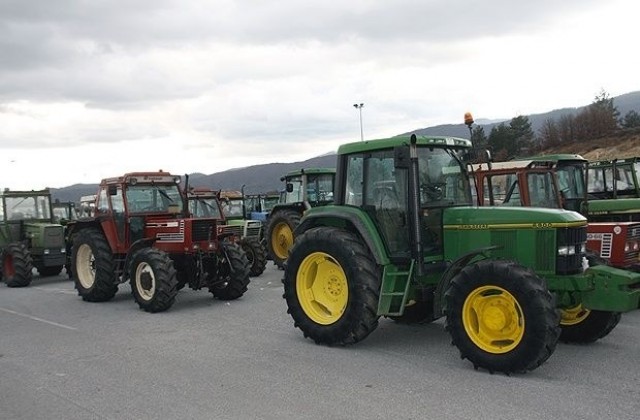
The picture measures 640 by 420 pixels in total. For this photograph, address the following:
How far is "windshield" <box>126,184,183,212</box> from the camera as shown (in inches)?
429

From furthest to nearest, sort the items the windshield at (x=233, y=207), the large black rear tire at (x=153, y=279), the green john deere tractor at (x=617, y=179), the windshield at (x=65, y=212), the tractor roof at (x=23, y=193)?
the windshield at (x=65, y=212), the windshield at (x=233, y=207), the tractor roof at (x=23, y=193), the green john deere tractor at (x=617, y=179), the large black rear tire at (x=153, y=279)

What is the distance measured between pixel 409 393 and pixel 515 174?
551cm

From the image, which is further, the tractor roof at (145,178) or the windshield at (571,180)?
the windshield at (571,180)

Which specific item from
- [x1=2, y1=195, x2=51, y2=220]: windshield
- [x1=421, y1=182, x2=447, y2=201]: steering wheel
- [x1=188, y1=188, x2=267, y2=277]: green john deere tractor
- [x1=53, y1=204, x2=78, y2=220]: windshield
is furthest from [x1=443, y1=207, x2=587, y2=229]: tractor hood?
[x1=53, y1=204, x2=78, y2=220]: windshield

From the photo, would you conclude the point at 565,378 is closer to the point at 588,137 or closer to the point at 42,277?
the point at 42,277

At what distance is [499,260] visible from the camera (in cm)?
564

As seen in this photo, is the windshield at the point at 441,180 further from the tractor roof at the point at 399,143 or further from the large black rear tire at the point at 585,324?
the large black rear tire at the point at 585,324

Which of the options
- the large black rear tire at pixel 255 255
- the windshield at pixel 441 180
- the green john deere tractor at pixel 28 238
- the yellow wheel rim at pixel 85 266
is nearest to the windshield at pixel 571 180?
the windshield at pixel 441 180

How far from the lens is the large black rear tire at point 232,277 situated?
34.4 ft

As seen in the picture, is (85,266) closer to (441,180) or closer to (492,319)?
(441,180)

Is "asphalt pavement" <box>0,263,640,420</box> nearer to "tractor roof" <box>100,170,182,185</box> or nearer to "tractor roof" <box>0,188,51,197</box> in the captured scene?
"tractor roof" <box>100,170,182,185</box>

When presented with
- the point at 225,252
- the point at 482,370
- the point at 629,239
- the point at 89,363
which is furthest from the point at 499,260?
the point at 225,252

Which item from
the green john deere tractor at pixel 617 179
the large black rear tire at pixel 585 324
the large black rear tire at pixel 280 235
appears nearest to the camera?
the large black rear tire at pixel 585 324

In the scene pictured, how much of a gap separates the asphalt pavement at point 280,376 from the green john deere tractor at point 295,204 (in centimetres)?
681
